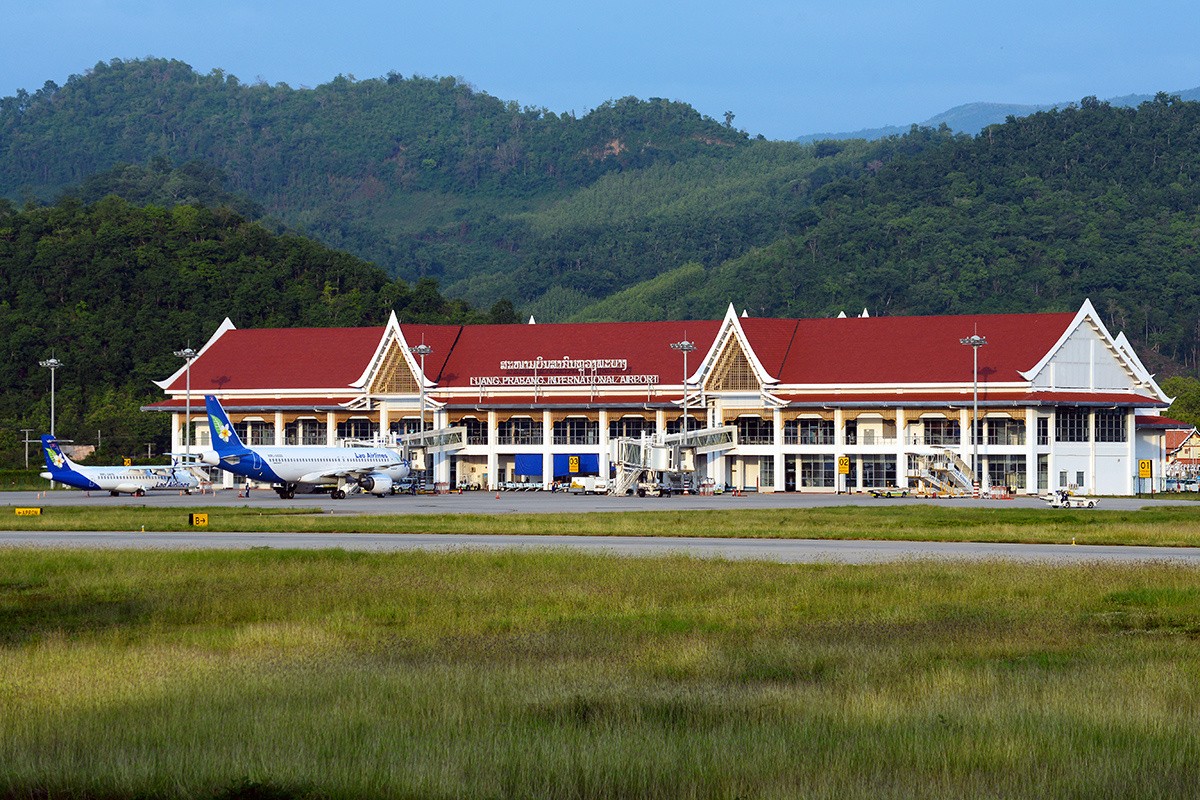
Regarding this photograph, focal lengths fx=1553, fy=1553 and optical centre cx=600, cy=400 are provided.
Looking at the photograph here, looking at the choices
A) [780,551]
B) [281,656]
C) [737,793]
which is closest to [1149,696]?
[737,793]

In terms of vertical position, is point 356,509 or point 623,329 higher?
point 623,329

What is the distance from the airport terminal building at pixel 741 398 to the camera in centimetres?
10725

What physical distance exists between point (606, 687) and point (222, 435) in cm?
7384

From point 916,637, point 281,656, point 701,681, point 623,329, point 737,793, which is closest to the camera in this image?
point 737,793

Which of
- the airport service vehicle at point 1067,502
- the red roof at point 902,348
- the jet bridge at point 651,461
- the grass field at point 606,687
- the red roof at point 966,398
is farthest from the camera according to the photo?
the red roof at point 902,348

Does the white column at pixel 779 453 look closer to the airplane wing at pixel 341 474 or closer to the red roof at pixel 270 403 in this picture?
the airplane wing at pixel 341 474

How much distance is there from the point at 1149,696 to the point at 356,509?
6213cm

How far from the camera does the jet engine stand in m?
98.2

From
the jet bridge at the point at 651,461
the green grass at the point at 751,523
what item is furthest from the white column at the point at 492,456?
the green grass at the point at 751,523

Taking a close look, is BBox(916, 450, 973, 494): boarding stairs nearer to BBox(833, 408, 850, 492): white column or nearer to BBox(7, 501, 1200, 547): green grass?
BBox(833, 408, 850, 492): white column

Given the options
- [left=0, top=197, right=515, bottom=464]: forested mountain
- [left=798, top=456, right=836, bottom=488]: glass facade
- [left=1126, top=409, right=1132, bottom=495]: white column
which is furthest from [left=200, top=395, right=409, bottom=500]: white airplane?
[left=0, top=197, right=515, bottom=464]: forested mountain

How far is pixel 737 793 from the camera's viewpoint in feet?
48.8

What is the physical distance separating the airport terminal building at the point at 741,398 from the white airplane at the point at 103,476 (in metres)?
13.9

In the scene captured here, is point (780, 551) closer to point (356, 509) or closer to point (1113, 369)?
point (356, 509)
